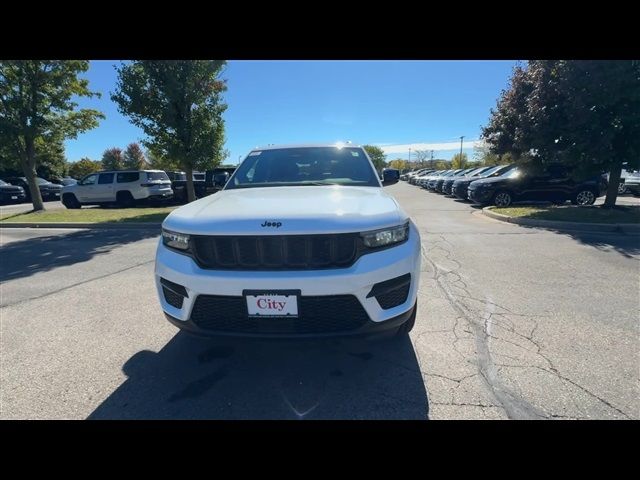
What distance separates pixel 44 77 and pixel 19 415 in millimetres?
15322

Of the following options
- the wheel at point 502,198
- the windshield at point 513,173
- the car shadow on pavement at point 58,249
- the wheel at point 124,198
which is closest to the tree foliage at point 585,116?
the windshield at point 513,173

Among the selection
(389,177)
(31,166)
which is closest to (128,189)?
(31,166)

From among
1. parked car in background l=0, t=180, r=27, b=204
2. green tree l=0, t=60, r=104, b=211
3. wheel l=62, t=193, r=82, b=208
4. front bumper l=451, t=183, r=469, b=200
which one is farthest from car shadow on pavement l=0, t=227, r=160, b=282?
parked car in background l=0, t=180, r=27, b=204

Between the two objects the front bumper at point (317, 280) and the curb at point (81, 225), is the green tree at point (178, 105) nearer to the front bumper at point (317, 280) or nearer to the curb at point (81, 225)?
the curb at point (81, 225)

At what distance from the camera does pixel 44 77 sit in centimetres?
1259

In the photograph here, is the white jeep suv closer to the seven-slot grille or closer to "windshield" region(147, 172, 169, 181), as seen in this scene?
the seven-slot grille

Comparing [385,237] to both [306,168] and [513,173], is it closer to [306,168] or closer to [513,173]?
[306,168]

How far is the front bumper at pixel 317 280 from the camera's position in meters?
2.08

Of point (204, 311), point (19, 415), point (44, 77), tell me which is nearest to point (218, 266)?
point (204, 311)

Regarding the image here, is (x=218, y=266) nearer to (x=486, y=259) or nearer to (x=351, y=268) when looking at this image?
(x=351, y=268)

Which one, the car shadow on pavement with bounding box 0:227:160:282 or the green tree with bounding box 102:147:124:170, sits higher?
the green tree with bounding box 102:147:124:170

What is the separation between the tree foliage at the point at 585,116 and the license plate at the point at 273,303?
10644 mm

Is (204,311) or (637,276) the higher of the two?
(204,311)

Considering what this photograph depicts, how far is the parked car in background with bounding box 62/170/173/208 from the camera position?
630 inches
